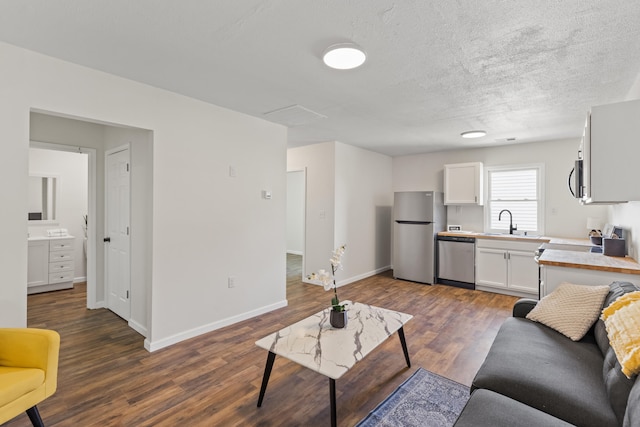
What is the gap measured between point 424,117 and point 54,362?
3.89m

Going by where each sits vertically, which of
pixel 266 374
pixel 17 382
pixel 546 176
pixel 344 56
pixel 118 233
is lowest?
pixel 266 374

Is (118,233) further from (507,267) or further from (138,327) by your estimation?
(507,267)

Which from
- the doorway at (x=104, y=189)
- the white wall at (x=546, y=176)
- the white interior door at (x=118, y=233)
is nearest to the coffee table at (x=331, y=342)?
the doorway at (x=104, y=189)

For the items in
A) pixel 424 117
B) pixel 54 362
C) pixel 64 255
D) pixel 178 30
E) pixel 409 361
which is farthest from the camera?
pixel 64 255

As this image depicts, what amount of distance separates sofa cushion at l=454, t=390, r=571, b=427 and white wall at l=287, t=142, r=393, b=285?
3.67 m

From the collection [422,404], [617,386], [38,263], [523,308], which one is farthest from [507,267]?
[38,263]

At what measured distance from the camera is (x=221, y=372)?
8.00 ft

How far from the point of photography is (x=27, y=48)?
2.11 metres

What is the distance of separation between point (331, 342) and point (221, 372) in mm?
1049

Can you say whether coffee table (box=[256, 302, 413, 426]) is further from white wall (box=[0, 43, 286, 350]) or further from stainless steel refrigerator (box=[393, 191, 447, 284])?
stainless steel refrigerator (box=[393, 191, 447, 284])

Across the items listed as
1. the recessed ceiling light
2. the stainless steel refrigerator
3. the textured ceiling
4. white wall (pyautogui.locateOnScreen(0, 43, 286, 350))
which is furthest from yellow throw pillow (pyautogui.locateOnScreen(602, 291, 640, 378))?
the stainless steel refrigerator

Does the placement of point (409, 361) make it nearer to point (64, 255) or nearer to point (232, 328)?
point (232, 328)

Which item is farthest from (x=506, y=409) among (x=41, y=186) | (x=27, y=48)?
(x=41, y=186)

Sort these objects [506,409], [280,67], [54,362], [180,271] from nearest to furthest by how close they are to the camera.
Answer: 1. [506,409]
2. [54,362]
3. [280,67]
4. [180,271]
